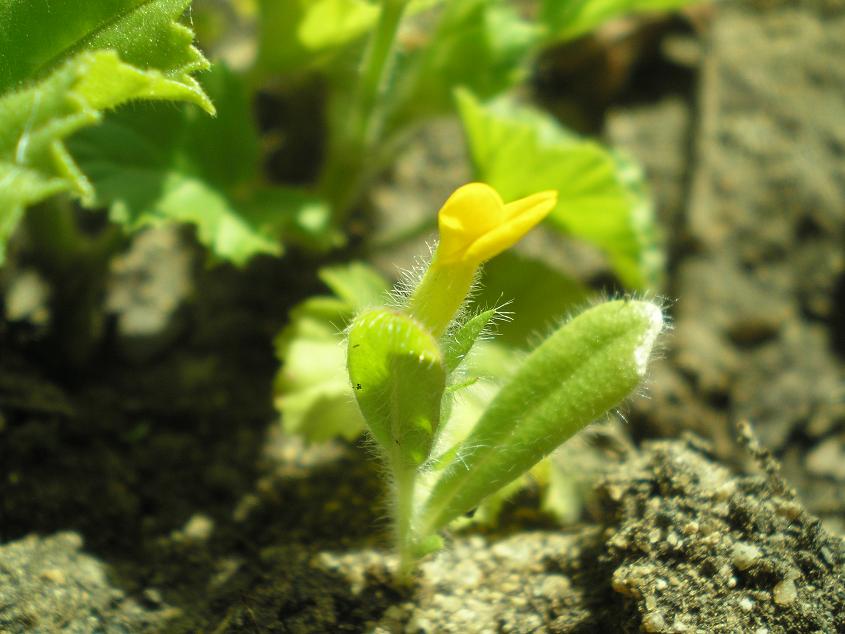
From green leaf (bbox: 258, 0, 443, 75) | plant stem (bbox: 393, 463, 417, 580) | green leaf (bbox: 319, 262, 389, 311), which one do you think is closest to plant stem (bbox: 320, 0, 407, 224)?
green leaf (bbox: 258, 0, 443, 75)

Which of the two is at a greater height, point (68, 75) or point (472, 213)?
point (68, 75)

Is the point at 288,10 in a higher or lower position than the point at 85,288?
higher

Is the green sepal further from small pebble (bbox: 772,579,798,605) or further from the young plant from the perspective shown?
small pebble (bbox: 772,579,798,605)

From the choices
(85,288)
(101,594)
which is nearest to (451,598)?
(101,594)

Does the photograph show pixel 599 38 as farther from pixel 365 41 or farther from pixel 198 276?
pixel 198 276

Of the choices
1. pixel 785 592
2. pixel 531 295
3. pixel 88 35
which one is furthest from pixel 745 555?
pixel 88 35

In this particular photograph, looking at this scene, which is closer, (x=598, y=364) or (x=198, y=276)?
(x=598, y=364)

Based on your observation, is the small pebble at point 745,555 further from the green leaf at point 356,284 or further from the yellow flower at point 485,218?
the green leaf at point 356,284

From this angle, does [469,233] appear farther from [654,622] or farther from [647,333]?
[654,622]
